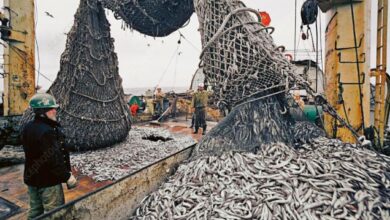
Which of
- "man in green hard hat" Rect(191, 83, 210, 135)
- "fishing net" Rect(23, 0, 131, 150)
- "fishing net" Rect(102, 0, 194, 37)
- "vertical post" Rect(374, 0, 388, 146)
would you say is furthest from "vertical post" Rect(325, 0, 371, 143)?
"fishing net" Rect(23, 0, 131, 150)

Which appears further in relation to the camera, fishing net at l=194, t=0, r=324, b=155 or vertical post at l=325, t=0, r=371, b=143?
vertical post at l=325, t=0, r=371, b=143

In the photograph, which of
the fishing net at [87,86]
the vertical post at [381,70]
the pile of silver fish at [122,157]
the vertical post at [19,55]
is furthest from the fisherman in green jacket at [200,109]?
the vertical post at [19,55]

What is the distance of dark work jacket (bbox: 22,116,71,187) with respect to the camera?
2.66 meters

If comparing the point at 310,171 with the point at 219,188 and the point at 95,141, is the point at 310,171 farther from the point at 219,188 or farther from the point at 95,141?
the point at 95,141

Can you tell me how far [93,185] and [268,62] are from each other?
13.0ft

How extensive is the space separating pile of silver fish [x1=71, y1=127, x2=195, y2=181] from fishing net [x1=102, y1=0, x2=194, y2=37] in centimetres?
394

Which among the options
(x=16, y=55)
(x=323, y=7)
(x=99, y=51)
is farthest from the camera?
(x=16, y=55)

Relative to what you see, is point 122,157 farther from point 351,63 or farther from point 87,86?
point 351,63

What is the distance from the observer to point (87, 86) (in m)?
5.83

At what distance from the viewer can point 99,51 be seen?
20.4ft

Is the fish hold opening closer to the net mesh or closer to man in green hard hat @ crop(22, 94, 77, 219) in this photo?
the net mesh

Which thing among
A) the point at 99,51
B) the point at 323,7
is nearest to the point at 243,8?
the point at 323,7

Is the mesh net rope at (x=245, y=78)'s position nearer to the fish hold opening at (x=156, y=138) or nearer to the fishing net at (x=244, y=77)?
the fishing net at (x=244, y=77)

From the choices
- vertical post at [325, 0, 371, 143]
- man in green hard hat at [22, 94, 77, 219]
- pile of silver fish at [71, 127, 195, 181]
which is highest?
vertical post at [325, 0, 371, 143]
